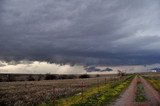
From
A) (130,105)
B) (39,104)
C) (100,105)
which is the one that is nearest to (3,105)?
(39,104)

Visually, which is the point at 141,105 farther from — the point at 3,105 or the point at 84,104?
the point at 3,105

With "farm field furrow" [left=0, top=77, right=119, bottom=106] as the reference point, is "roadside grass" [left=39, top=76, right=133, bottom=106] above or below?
below

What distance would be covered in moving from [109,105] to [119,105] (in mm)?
954

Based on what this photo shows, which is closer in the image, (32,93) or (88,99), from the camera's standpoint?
(88,99)

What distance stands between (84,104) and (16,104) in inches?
266

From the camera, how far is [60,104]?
34.9 m

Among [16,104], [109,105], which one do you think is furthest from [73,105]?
[16,104]

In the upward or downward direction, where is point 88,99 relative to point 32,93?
downward

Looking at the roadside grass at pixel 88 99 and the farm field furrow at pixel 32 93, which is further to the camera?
the farm field furrow at pixel 32 93

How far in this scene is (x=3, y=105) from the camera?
3434cm

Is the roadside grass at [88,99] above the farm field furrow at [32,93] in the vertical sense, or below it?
below

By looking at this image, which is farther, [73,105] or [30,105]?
[30,105]

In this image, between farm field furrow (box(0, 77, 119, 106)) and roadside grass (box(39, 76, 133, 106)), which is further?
farm field furrow (box(0, 77, 119, 106))

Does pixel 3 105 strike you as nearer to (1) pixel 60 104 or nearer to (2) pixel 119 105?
(1) pixel 60 104
